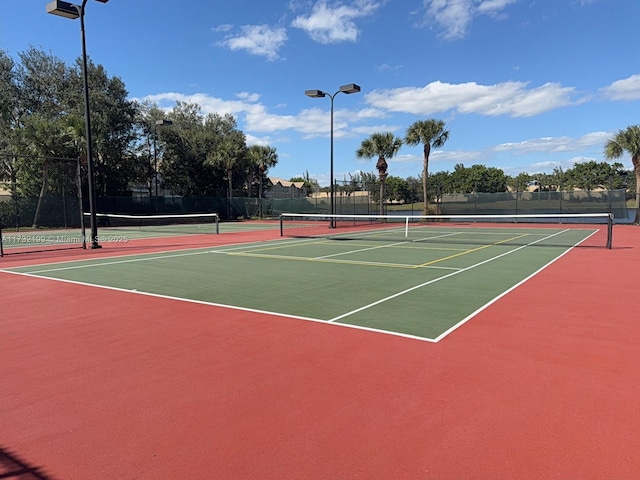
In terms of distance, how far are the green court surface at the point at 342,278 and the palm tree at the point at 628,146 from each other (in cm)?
1763

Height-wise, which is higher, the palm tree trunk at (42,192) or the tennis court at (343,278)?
the palm tree trunk at (42,192)

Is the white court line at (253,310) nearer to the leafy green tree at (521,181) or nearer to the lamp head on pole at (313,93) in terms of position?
the lamp head on pole at (313,93)

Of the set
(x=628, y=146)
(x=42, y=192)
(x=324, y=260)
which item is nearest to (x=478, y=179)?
(x=628, y=146)

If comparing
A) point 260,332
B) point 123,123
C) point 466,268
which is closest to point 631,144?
point 466,268

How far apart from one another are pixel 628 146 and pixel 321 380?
3230 cm

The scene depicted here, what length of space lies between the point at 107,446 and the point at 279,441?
125 centimetres

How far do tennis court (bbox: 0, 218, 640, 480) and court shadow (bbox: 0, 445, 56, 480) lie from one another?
0.01 metres

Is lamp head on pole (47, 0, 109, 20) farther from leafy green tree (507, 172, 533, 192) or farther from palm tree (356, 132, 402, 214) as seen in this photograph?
leafy green tree (507, 172, 533, 192)

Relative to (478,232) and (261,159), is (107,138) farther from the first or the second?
(478,232)

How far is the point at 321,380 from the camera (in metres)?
4.35

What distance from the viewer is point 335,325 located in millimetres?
6184

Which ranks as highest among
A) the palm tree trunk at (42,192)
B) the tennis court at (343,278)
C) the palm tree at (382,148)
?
A: the palm tree at (382,148)

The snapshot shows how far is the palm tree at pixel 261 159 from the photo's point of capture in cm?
5066

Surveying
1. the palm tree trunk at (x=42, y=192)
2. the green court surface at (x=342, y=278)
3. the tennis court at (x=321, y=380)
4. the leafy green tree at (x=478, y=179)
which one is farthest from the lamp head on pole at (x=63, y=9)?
the leafy green tree at (x=478, y=179)
